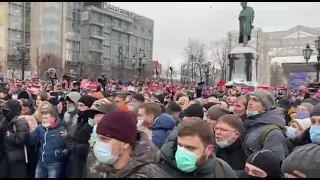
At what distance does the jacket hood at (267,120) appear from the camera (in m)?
4.77

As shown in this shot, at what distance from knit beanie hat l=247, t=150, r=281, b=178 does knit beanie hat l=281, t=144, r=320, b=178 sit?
16cm

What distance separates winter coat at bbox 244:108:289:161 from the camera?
14.0 ft

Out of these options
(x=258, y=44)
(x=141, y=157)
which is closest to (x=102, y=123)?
(x=141, y=157)

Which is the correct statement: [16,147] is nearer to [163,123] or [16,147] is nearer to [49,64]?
[163,123]

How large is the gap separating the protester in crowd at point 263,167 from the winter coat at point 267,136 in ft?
2.93

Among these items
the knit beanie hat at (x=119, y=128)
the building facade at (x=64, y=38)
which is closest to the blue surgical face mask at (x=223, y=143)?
the knit beanie hat at (x=119, y=128)

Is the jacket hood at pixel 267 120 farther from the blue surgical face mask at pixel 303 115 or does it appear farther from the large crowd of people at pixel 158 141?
the blue surgical face mask at pixel 303 115

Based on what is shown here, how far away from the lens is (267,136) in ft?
14.4

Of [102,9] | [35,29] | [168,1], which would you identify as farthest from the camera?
[102,9]

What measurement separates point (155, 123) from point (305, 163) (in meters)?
2.39

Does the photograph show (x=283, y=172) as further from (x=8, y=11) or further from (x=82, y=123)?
(x=8, y=11)

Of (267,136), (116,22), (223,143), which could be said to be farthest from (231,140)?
(116,22)

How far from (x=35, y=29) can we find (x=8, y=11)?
642cm

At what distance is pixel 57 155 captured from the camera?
592cm
